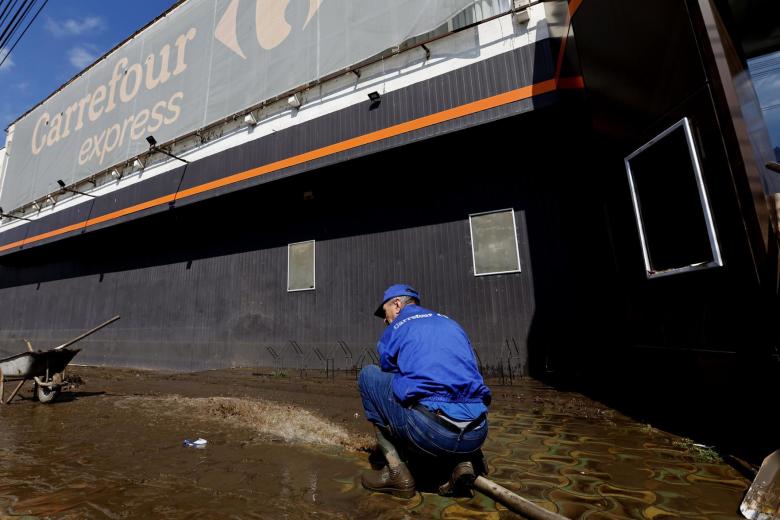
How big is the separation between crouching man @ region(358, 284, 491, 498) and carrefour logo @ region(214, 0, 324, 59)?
11247 mm

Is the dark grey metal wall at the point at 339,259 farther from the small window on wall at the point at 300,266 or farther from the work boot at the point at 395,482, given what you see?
the work boot at the point at 395,482

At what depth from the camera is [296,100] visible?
10.8m

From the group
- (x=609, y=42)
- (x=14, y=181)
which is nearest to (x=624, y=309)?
(x=609, y=42)

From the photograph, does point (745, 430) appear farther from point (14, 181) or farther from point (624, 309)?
point (14, 181)

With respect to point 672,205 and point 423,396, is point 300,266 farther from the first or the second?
point 423,396

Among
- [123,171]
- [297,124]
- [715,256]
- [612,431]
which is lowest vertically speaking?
[612,431]

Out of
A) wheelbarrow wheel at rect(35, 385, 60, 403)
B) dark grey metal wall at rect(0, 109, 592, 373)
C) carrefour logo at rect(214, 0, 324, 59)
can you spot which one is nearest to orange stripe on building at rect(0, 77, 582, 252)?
dark grey metal wall at rect(0, 109, 592, 373)

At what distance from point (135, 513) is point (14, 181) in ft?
86.4

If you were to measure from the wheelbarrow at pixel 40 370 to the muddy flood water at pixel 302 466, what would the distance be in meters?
0.86

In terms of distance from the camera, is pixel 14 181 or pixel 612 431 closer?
pixel 612 431

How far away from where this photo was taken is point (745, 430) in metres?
3.71

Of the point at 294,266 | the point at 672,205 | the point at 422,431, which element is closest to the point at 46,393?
the point at 294,266

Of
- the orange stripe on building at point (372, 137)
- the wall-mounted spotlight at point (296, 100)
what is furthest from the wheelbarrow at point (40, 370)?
the wall-mounted spotlight at point (296, 100)

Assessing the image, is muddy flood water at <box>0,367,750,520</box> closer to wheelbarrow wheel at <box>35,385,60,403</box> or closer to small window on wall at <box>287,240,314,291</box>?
wheelbarrow wheel at <box>35,385,60,403</box>
